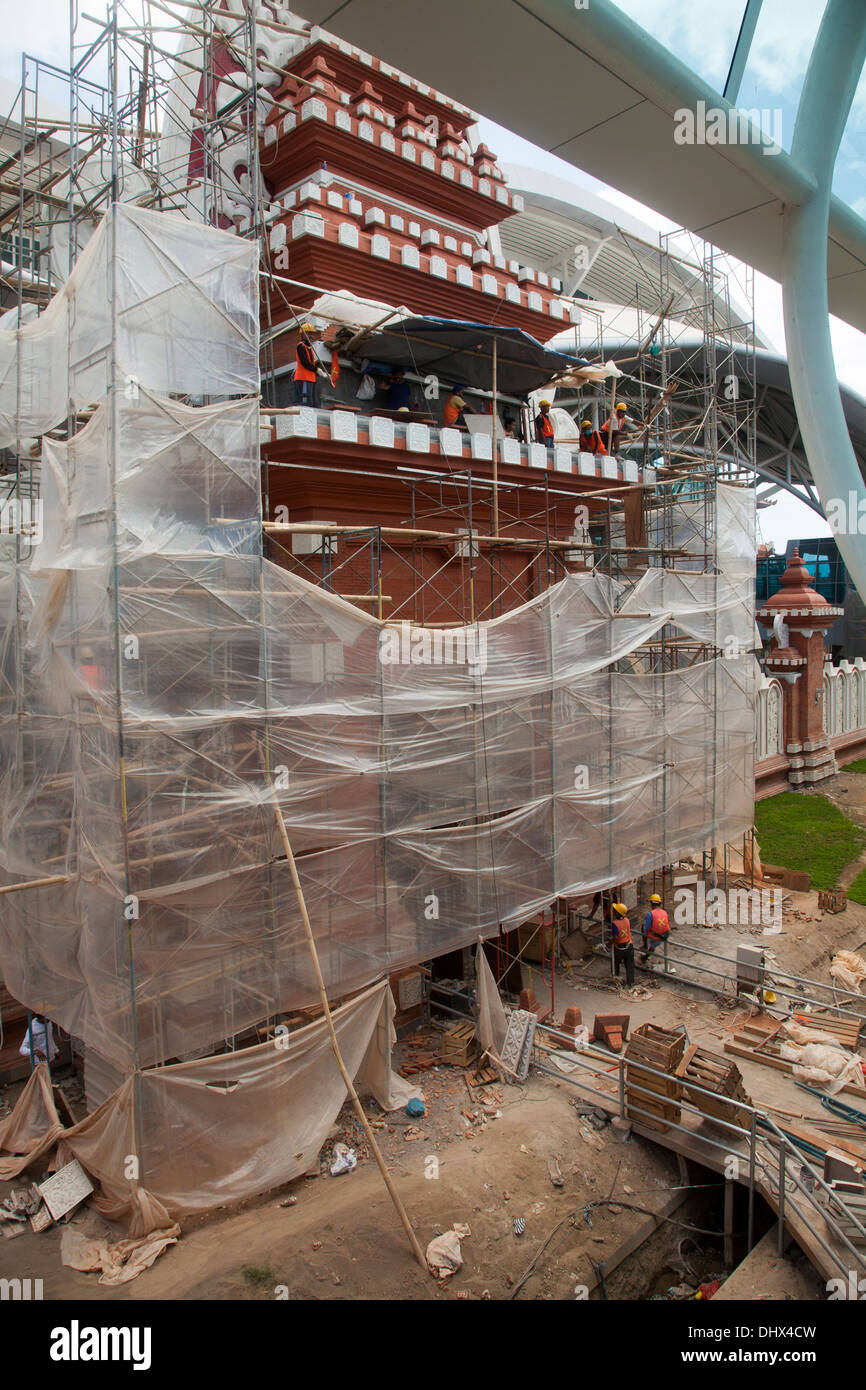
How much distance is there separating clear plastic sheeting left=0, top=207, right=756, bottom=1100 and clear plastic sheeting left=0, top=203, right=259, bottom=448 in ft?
0.09

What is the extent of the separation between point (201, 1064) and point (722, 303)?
4639 centimetres

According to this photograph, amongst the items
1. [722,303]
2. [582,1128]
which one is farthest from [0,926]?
[722,303]

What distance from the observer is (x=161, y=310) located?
29.1ft

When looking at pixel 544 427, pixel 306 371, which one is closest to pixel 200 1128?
pixel 306 371

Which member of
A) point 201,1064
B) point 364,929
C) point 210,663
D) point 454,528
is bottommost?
point 201,1064

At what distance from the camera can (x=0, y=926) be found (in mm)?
11438

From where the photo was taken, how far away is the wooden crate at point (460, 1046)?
11.4 metres

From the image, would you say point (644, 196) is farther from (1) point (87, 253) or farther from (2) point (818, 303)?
(1) point (87, 253)

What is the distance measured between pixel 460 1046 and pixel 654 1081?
2633mm

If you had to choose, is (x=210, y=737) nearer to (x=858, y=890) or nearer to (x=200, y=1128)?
(x=200, y=1128)

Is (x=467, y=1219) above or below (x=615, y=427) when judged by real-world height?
below

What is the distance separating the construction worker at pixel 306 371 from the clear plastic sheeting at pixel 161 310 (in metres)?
2.67

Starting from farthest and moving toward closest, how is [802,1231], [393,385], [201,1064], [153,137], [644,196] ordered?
[393,385] < [153,137] < [201,1064] < [802,1231] < [644,196]
